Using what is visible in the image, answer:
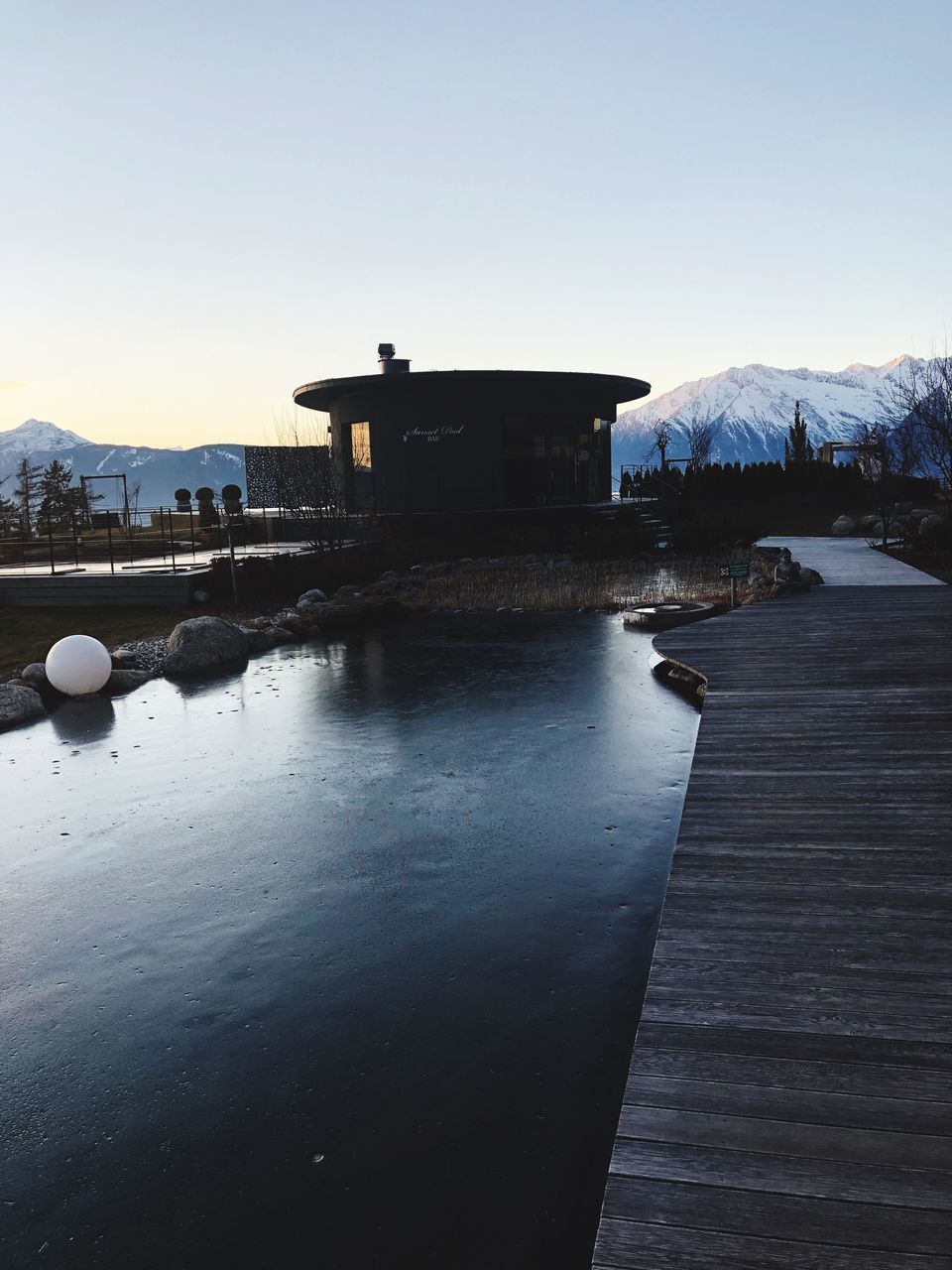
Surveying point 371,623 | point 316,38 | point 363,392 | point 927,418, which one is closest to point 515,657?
point 371,623

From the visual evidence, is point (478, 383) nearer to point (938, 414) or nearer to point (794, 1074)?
point (938, 414)

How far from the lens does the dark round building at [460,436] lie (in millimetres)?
30969

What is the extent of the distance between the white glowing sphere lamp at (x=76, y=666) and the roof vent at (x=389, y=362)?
852 inches

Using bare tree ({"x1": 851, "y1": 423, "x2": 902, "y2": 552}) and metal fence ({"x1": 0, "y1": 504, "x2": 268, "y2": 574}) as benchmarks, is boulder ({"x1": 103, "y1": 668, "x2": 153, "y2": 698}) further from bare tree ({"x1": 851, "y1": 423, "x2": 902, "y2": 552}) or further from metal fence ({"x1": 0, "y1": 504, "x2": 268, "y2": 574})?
bare tree ({"x1": 851, "y1": 423, "x2": 902, "y2": 552})

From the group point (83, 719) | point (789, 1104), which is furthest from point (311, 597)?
point (789, 1104)

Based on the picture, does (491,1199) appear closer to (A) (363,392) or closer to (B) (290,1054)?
(B) (290,1054)

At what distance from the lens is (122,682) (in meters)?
12.5

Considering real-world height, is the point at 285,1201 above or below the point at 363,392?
below

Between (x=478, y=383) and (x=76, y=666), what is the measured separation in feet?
70.5

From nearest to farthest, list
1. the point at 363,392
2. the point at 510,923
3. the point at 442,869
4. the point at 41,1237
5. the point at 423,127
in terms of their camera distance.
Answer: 1. the point at 41,1237
2. the point at 510,923
3. the point at 442,869
4. the point at 423,127
5. the point at 363,392

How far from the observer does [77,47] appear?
16203mm

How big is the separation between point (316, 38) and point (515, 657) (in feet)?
40.2

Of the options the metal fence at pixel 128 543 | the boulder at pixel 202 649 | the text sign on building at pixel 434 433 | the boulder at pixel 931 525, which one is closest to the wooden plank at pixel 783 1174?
the boulder at pixel 202 649

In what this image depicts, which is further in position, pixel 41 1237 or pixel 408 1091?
pixel 408 1091
